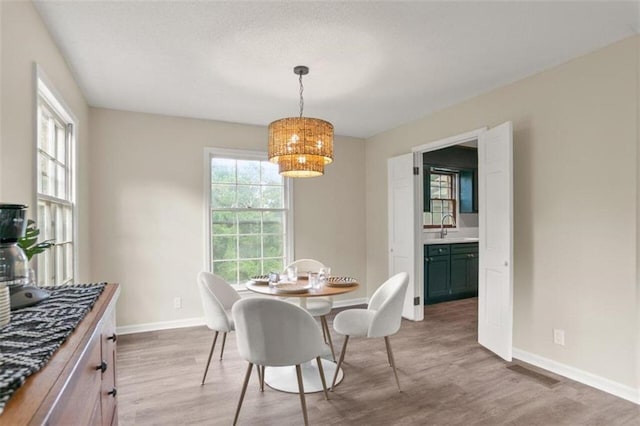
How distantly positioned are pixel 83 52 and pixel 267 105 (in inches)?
68.6

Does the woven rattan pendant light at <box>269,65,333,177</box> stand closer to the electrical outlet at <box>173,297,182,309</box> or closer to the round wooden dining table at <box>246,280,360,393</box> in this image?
the round wooden dining table at <box>246,280,360,393</box>

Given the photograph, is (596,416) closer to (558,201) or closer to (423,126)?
(558,201)

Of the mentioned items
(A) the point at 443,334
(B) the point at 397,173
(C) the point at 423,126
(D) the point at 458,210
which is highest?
(C) the point at 423,126

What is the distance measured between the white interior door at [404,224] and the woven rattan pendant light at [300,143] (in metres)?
1.90

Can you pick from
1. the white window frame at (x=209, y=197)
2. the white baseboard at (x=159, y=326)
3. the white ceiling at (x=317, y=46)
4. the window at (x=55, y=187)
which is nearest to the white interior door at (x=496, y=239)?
the white ceiling at (x=317, y=46)

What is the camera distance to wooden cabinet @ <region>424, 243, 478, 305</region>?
5285 millimetres

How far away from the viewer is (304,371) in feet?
9.72

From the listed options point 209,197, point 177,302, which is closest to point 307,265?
point 209,197

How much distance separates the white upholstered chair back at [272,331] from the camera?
6.68 ft

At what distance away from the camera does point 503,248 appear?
10.5 feet

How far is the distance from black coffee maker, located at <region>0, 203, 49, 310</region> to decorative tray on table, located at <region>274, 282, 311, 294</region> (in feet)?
5.30

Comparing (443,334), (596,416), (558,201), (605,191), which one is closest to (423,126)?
(558,201)

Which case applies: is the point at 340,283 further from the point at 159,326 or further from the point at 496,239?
the point at 159,326

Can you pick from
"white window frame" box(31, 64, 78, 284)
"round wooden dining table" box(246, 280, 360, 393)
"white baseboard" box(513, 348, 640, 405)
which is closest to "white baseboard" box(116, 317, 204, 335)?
"white window frame" box(31, 64, 78, 284)
